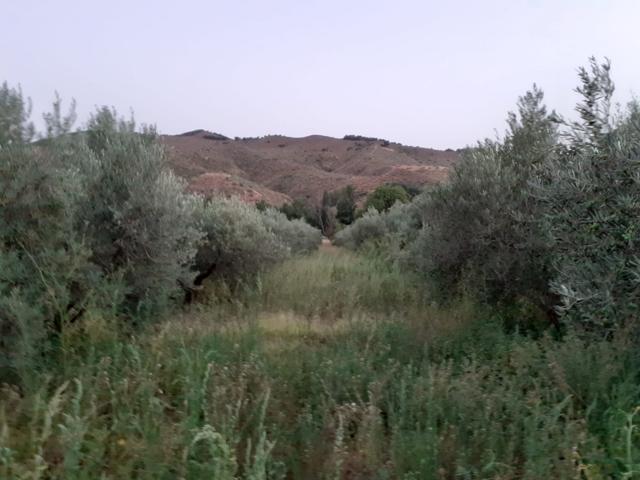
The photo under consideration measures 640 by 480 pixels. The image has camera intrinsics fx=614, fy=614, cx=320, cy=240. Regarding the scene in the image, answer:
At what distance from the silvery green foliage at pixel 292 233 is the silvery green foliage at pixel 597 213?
1031cm

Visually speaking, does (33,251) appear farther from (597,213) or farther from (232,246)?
(232,246)

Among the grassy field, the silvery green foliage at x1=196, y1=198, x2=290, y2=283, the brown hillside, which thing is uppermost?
the brown hillside

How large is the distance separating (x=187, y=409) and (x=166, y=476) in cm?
75

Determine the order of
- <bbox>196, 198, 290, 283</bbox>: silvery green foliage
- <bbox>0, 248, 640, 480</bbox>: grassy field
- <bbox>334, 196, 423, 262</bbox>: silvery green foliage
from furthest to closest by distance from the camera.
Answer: <bbox>334, 196, 423, 262</bbox>: silvery green foliage
<bbox>196, 198, 290, 283</bbox>: silvery green foliage
<bbox>0, 248, 640, 480</bbox>: grassy field

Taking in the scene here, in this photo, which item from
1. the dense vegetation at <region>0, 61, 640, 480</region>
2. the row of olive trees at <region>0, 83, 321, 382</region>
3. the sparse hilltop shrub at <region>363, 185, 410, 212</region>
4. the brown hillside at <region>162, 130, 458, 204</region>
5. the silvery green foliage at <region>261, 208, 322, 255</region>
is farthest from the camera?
the brown hillside at <region>162, 130, 458, 204</region>

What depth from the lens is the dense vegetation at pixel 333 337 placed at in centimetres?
384

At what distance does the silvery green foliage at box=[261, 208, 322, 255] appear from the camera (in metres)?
16.4

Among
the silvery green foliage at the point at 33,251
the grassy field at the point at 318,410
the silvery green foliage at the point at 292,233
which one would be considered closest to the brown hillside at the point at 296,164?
the silvery green foliage at the point at 292,233

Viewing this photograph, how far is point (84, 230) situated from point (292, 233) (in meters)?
11.1

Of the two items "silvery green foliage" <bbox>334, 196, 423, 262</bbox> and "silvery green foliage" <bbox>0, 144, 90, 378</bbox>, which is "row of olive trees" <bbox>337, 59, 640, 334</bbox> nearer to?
"silvery green foliage" <bbox>334, 196, 423, 262</bbox>

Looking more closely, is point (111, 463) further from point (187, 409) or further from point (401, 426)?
point (401, 426)

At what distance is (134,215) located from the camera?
7730mm

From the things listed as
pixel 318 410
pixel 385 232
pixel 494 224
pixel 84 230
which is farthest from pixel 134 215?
pixel 385 232

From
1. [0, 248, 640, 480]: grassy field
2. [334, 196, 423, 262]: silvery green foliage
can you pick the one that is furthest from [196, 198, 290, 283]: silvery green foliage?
[0, 248, 640, 480]: grassy field
